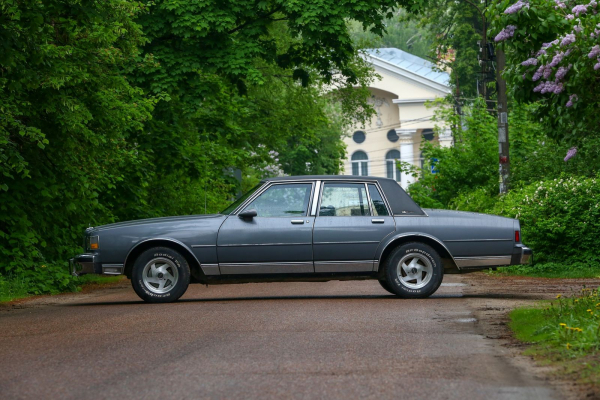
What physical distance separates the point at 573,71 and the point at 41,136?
24.9ft

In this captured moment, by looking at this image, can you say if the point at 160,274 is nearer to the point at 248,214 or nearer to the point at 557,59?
the point at 248,214

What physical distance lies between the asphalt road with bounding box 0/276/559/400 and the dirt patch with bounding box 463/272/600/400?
14cm

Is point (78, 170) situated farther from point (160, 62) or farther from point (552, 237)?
point (552, 237)

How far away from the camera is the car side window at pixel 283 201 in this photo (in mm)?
13727

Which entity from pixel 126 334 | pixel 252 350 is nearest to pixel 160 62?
pixel 126 334

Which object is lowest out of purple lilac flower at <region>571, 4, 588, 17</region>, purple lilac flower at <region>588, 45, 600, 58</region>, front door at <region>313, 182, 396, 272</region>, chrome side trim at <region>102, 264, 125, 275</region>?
chrome side trim at <region>102, 264, 125, 275</region>

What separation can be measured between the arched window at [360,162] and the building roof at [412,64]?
27.5 feet

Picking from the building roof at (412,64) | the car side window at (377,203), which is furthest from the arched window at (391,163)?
the car side window at (377,203)

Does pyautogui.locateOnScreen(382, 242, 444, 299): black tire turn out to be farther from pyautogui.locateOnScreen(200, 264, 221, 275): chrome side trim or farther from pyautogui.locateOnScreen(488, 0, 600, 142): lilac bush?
pyautogui.locateOnScreen(488, 0, 600, 142): lilac bush

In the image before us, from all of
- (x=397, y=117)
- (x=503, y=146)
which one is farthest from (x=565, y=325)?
(x=397, y=117)

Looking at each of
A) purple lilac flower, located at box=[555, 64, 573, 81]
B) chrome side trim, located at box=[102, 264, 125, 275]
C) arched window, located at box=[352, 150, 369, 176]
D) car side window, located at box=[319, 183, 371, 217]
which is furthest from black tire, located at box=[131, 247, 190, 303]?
arched window, located at box=[352, 150, 369, 176]

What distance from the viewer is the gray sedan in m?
13.5

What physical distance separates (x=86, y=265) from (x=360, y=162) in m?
78.7

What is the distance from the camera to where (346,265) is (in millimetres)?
13562
